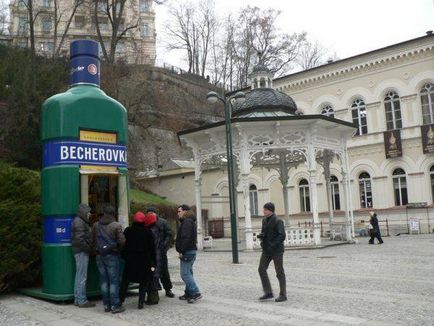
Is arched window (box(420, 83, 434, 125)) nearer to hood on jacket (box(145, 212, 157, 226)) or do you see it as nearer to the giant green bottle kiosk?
the giant green bottle kiosk

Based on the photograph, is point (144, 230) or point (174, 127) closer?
point (144, 230)

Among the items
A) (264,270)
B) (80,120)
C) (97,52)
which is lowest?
(264,270)

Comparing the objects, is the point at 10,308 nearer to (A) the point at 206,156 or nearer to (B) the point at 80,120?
(B) the point at 80,120

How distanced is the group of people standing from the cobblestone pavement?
0.29 meters

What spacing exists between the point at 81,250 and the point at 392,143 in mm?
25941

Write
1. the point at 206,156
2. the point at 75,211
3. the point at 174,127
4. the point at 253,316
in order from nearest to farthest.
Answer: the point at 253,316
the point at 75,211
the point at 206,156
the point at 174,127

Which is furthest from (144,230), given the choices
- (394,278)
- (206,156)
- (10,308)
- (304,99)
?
(304,99)

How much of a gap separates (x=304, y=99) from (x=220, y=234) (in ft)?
38.2

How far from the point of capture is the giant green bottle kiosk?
9.51 m

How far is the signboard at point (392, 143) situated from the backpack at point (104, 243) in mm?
25622

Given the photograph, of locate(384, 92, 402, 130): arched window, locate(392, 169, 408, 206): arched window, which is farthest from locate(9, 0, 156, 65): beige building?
locate(392, 169, 408, 206): arched window

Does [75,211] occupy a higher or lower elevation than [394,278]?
higher

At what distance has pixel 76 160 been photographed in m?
9.77

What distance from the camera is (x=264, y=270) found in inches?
361
